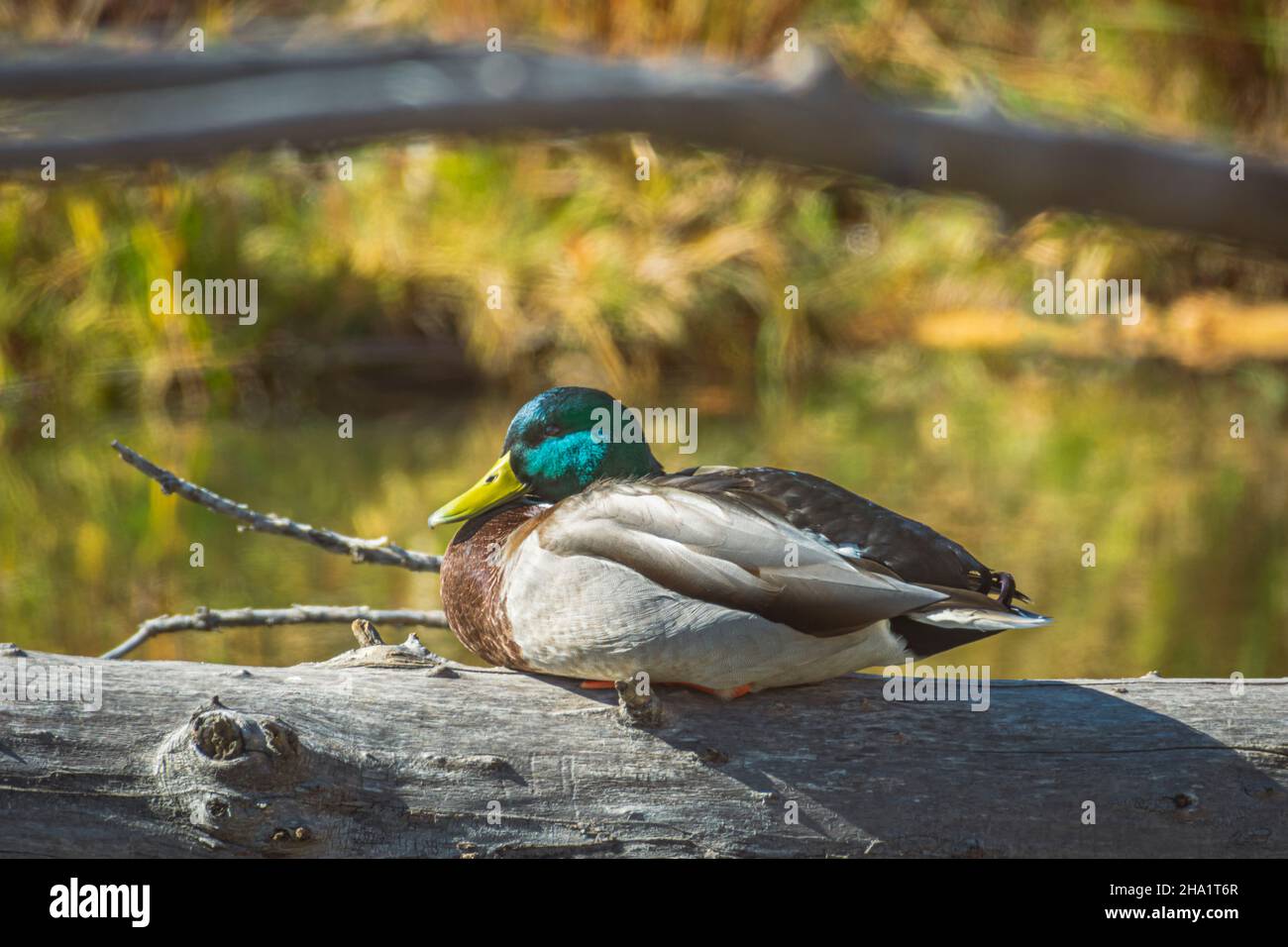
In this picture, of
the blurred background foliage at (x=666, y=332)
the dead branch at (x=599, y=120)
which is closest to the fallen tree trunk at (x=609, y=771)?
the dead branch at (x=599, y=120)

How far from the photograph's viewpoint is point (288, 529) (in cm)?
241

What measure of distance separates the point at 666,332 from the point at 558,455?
19.7 ft

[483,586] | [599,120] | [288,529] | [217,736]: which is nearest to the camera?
[599,120]

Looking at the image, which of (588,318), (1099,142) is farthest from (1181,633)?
(588,318)

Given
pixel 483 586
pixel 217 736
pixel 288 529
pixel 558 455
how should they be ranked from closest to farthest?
pixel 217 736, pixel 483 586, pixel 558 455, pixel 288 529

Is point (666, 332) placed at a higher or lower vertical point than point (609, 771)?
higher

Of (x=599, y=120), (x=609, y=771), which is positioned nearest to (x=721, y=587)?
(x=609, y=771)

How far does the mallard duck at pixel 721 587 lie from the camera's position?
192cm

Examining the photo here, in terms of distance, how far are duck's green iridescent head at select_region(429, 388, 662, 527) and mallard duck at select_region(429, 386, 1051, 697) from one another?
0.09 metres

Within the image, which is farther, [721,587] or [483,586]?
[483,586]

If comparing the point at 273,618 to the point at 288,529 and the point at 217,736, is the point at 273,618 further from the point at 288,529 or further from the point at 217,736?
the point at 217,736

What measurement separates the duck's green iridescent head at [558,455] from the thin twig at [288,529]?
0.61 ft

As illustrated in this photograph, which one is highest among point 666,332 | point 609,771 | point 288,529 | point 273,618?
point 666,332

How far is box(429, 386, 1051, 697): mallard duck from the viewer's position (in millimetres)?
1924
